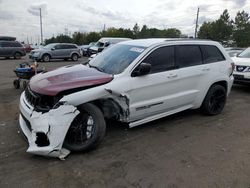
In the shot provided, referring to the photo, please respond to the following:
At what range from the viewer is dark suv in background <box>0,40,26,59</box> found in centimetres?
2298

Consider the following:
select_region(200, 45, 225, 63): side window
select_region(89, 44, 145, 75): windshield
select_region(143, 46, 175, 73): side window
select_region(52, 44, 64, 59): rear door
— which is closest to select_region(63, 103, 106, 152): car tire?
select_region(89, 44, 145, 75): windshield

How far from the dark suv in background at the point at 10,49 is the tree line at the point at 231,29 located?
3824 cm

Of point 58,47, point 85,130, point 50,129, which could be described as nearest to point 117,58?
point 85,130

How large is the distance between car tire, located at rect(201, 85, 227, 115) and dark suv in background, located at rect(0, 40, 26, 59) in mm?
21830

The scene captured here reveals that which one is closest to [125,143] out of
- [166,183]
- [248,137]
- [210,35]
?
[166,183]

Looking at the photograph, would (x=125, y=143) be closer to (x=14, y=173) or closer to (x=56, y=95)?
(x=56, y=95)

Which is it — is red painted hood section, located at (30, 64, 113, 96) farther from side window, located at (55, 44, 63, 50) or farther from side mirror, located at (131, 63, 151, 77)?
side window, located at (55, 44, 63, 50)

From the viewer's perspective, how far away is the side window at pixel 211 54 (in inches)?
221

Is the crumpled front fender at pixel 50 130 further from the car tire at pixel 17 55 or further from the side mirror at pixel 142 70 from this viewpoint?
the car tire at pixel 17 55

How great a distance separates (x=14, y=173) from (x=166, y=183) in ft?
6.45

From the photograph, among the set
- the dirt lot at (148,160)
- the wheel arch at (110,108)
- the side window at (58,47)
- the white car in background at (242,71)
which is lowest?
the dirt lot at (148,160)

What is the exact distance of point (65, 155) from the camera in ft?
12.2

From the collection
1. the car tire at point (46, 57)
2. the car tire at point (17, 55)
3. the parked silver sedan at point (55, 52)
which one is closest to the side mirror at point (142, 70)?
the parked silver sedan at point (55, 52)

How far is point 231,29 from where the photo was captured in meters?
49.6
